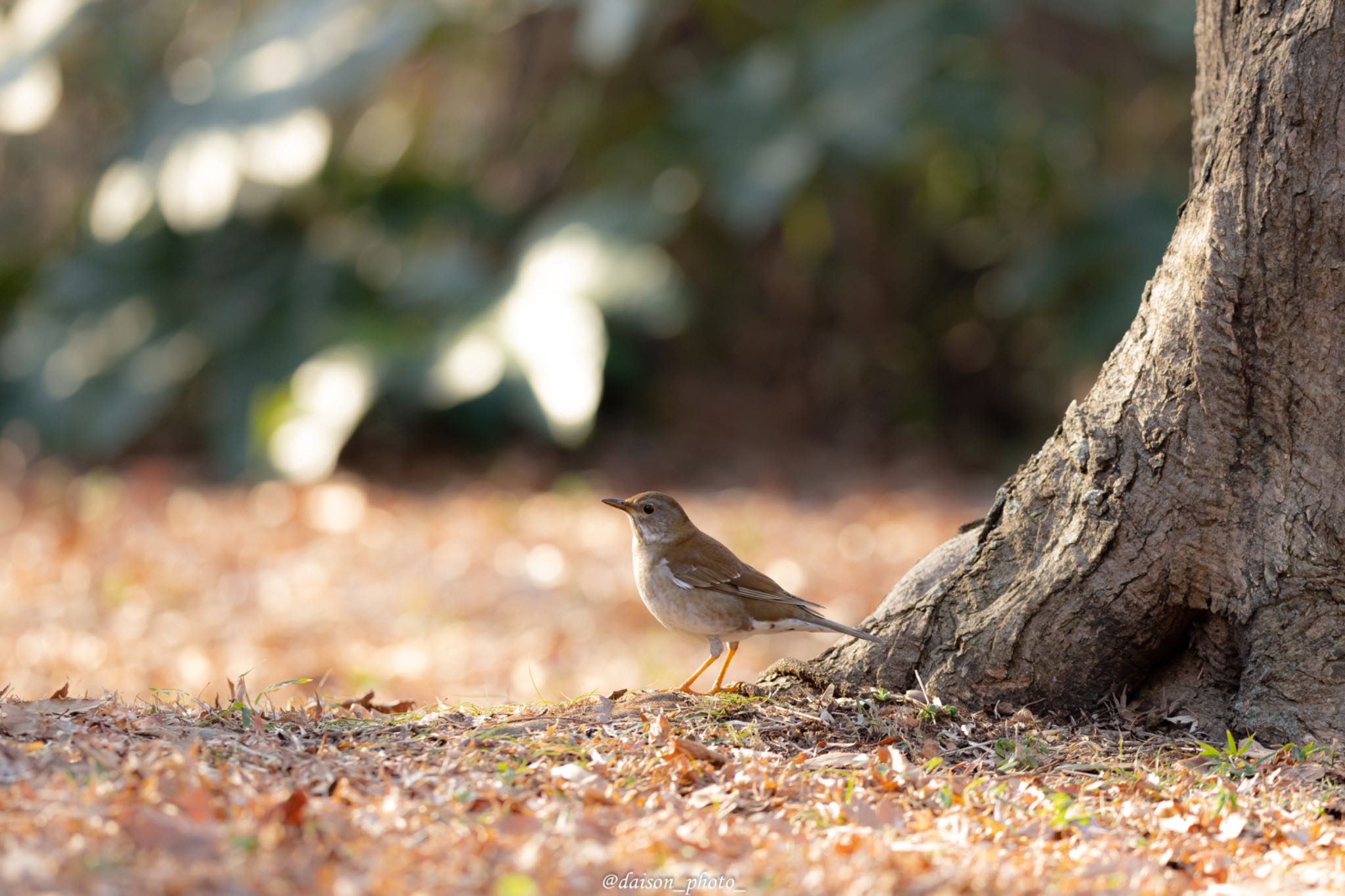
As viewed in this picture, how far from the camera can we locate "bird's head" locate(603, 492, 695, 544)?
407cm

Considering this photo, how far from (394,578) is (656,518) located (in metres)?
3.52

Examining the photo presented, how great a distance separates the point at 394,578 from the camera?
7.25m

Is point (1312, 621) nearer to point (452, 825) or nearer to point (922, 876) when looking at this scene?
point (922, 876)

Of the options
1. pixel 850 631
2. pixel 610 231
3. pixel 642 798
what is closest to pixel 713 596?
pixel 850 631

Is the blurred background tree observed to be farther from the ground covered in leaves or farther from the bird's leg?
the ground covered in leaves

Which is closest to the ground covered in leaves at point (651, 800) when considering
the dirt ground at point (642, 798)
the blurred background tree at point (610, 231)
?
the dirt ground at point (642, 798)

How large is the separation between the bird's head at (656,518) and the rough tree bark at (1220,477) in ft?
3.00

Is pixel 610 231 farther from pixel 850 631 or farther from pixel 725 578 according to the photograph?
pixel 850 631

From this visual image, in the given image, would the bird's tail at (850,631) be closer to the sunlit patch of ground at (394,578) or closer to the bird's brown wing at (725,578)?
the bird's brown wing at (725,578)

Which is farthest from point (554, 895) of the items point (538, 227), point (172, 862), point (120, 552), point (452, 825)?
point (538, 227)

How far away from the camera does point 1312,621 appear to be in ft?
10.2

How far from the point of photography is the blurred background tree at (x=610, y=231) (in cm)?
957

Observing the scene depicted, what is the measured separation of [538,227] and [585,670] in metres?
5.56

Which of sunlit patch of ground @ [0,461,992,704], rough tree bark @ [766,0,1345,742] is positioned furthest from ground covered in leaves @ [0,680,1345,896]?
sunlit patch of ground @ [0,461,992,704]
